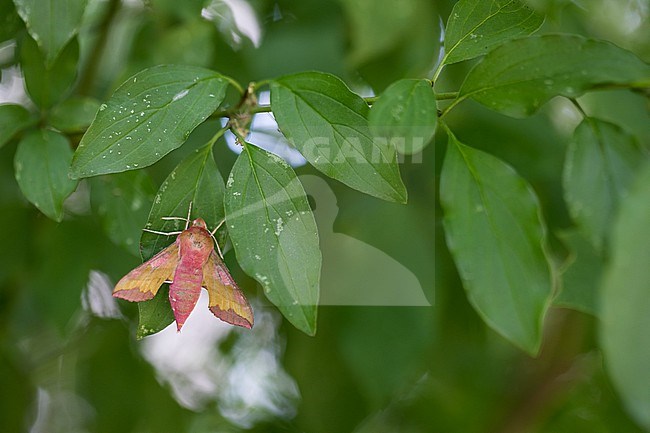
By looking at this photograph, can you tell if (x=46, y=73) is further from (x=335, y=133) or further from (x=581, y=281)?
(x=581, y=281)

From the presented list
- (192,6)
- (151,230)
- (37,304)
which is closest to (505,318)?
(151,230)

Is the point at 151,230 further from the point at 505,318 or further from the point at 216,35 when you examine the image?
the point at 216,35

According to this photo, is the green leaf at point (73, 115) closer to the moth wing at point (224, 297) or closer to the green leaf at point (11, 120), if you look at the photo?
the green leaf at point (11, 120)

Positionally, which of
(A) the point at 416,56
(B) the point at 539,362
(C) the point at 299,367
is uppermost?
(A) the point at 416,56

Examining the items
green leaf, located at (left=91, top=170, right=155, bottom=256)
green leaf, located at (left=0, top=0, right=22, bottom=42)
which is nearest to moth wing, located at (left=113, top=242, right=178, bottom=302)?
green leaf, located at (left=91, top=170, right=155, bottom=256)

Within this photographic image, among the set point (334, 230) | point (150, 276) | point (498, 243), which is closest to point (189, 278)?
point (150, 276)
